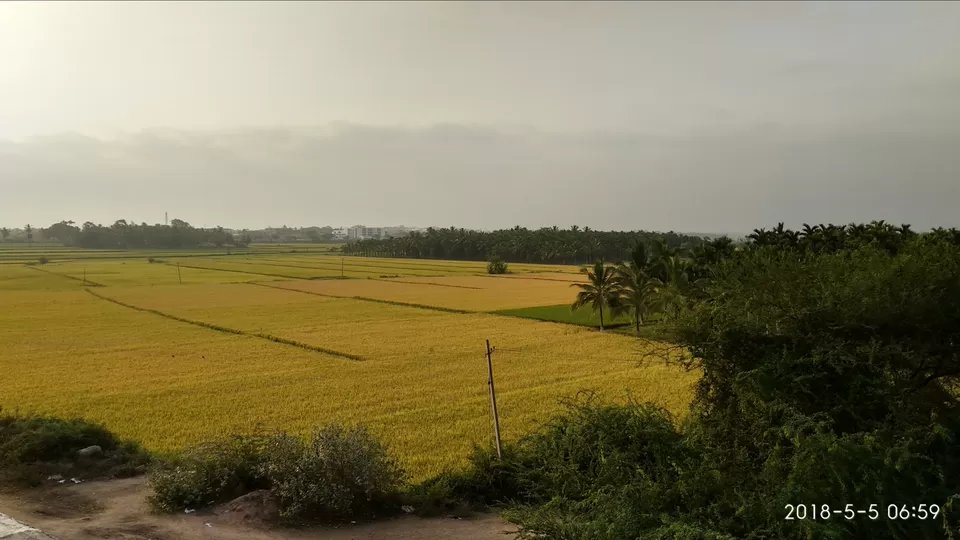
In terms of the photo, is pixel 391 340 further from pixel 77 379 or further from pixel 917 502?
pixel 917 502

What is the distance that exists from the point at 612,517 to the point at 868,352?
12.6 ft

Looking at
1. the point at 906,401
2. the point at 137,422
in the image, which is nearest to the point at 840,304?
the point at 906,401

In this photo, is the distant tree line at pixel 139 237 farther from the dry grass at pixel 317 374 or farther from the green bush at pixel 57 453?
the green bush at pixel 57 453

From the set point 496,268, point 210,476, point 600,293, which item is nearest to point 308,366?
point 210,476

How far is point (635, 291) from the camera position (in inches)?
1265

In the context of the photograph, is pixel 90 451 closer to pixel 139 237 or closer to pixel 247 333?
pixel 247 333

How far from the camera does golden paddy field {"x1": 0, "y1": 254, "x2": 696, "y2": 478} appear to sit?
16031mm

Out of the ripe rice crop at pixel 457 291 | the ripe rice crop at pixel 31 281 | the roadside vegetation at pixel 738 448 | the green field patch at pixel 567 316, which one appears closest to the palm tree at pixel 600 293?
the green field patch at pixel 567 316

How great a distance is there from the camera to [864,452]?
6.94 meters

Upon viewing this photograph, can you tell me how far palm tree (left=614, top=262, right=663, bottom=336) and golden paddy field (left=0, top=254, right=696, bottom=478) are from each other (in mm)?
1661

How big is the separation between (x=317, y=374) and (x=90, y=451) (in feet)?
31.9

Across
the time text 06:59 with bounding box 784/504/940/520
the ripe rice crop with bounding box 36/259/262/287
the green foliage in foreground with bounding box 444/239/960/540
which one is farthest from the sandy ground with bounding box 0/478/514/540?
the ripe rice crop with bounding box 36/259/262/287

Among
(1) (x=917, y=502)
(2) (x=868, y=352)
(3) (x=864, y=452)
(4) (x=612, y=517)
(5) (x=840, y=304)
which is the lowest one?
(4) (x=612, y=517)

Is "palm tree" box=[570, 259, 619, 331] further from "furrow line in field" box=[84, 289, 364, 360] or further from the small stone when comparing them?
the small stone
